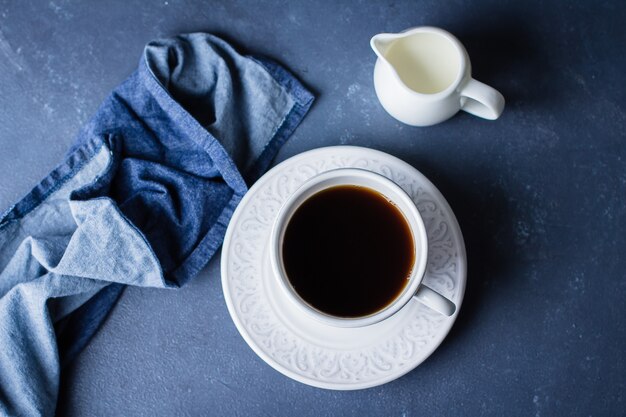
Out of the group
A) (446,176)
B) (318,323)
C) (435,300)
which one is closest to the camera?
(435,300)

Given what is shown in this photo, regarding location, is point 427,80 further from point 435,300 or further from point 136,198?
point 136,198

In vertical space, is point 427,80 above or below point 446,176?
above

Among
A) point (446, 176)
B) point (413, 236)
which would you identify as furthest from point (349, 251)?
point (446, 176)

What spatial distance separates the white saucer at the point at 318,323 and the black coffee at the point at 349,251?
0.21 feet

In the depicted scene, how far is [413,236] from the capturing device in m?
0.76

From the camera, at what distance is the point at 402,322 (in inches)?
32.4

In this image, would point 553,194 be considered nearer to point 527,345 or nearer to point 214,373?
point 527,345

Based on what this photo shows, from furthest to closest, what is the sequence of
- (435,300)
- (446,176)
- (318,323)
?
(446,176)
(318,323)
(435,300)

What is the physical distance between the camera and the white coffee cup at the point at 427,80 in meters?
0.81

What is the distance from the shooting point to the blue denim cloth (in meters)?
0.84

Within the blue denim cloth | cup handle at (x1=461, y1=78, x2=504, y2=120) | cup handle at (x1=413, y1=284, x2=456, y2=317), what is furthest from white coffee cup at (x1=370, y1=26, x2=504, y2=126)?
cup handle at (x1=413, y1=284, x2=456, y2=317)

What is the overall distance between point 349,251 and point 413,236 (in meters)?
0.08

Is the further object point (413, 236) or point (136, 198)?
point (136, 198)

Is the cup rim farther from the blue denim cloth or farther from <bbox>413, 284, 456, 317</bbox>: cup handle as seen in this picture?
the blue denim cloth
